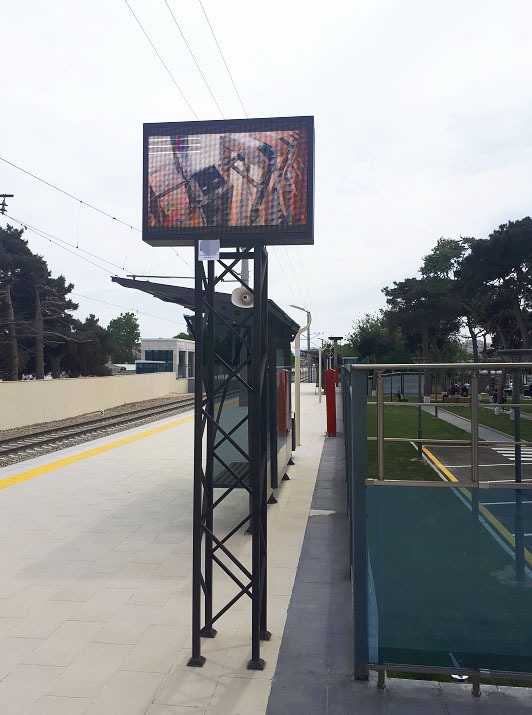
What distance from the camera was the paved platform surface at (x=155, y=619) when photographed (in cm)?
371

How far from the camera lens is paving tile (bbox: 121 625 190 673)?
163 inches

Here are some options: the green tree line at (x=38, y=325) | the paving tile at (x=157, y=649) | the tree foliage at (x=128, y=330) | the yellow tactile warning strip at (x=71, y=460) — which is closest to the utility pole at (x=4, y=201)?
the green tree line at (x=38, y=325)

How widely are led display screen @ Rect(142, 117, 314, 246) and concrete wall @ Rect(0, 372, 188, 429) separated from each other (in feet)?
53.6

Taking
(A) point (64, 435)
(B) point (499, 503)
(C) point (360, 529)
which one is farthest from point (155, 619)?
(A) point (64, 435)

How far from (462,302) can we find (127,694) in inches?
1467

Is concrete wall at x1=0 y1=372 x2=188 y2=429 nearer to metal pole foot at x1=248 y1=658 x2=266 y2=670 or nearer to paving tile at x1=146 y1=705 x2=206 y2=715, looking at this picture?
metal pole foot at x1=248 y1=658 x2=266 y2=670

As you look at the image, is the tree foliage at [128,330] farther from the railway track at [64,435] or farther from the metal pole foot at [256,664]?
the metal pole foot at [256,664]

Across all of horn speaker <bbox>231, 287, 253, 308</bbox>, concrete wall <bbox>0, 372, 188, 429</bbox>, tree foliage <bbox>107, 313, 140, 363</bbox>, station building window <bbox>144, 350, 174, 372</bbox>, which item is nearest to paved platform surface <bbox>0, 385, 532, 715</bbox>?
horn speaker <bbox>231, 287, 253, 308</bbox>

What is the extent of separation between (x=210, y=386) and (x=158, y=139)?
80.8 inches

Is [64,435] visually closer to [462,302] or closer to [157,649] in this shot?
[157,649]

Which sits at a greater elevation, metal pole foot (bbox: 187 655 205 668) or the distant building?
the distant building

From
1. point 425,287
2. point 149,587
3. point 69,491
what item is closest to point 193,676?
point 149,587

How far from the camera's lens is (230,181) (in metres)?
4.37

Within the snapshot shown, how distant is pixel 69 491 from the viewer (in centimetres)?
1000
